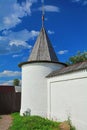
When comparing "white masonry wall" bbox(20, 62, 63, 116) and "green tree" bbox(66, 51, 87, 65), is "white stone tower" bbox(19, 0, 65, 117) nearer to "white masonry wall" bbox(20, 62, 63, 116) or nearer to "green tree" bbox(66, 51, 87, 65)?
"white masonry wall" bbox(20, 62, 63, 116)

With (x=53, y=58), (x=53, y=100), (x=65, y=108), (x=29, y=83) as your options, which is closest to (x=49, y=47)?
(x=53, y=58)

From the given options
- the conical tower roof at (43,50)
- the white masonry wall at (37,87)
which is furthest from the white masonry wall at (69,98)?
the conical tower roof at (43,50)

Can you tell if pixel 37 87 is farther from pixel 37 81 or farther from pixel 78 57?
pixel 78 57

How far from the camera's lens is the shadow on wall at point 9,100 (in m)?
24.1

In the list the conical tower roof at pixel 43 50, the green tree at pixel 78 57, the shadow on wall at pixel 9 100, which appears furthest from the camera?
the green tree at pixel 78 57

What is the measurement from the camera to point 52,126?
1377 cm

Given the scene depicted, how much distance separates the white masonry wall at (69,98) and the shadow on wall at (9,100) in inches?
319

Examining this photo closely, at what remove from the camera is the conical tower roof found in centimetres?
1875

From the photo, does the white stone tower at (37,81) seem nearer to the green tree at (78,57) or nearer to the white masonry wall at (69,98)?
the white masonry wall at (69,98)

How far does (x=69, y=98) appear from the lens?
46.7ft

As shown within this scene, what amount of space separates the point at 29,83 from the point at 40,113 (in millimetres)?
2263

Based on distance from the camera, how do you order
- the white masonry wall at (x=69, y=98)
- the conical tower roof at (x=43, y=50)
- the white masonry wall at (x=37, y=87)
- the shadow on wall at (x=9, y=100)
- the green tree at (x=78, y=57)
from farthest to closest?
the green tree at (x=78, y=57) → the shadow on wall at (x=9, y=100) → the conical tower roof at (x=43, y=50) → the white masonry wall at (x=37, y=87) → the white masonry wall at (x=69, y=98)

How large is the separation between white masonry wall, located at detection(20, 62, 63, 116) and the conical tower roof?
734mm

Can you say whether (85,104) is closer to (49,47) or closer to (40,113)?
(40,113)
